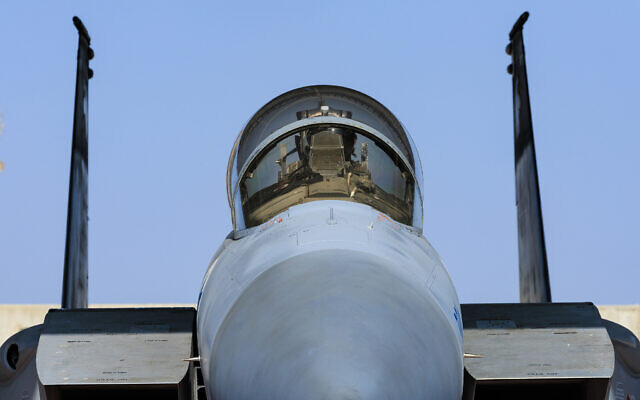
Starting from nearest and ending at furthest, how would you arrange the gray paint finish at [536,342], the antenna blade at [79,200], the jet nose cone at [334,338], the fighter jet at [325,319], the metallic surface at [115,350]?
the jet nose cone at [334,338], the fighter jet at [325,319], the metallic surface at [115,350], the gray paint finish at [536,342], the antenna blade at [79,200]

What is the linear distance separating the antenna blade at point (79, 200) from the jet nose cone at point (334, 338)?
479 centimetres

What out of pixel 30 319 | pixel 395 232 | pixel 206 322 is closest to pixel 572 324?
pixel 395 232

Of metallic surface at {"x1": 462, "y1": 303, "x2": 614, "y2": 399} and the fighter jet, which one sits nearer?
the fighter jet

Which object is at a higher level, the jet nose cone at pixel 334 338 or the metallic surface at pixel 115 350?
the metallic surface at pixel 115 350

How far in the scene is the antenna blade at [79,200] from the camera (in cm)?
857

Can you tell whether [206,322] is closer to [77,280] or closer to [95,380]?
[95,380]

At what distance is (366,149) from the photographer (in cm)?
595

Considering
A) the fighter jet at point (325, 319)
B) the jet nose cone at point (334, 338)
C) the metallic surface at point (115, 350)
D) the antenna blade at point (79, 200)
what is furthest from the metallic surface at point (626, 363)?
the antenna blade at point (79, 200)

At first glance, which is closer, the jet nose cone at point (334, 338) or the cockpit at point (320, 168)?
the jet nose cone at point (334, 338)

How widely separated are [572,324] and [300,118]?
2490mm

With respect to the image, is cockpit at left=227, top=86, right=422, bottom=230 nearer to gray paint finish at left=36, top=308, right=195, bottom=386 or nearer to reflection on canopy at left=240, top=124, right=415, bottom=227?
reflection on canopy at left=240, top=124, right=415, bottom=227

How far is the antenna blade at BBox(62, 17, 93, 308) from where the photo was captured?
8.57 metres

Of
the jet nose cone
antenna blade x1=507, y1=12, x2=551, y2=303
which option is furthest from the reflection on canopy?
antenna blade x1=507, y1=12, x2=551, y2=303

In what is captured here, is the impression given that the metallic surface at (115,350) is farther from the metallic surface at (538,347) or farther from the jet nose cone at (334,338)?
the metallic surface at (538,347)
